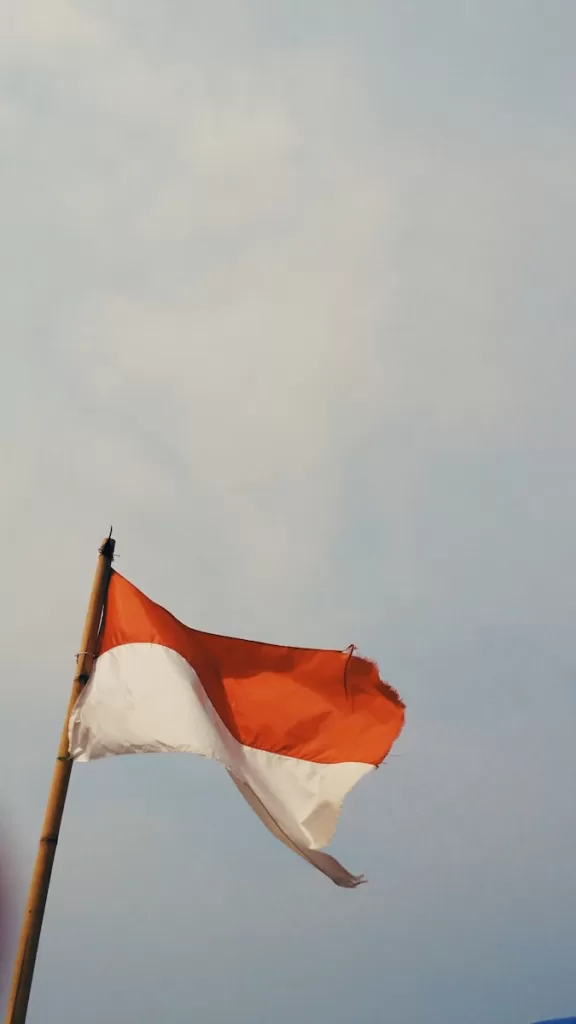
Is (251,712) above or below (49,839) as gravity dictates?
above

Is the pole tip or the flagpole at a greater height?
the pole tip

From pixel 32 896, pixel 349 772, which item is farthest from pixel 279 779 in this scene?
pixel 32 896

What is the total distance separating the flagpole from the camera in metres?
9.91

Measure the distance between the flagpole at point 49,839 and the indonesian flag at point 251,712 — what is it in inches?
6.1

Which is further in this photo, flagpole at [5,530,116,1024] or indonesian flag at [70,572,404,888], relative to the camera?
indonesian flag at [70,572,404,888]

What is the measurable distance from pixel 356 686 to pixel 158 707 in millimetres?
2966

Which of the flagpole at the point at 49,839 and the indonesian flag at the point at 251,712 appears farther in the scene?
the indonesian flag at the point at 251,712

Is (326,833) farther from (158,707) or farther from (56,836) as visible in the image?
(56,836)

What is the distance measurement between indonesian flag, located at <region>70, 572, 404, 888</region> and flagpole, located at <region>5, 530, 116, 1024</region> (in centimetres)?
16

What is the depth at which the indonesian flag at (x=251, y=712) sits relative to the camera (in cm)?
1199

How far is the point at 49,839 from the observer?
10.6 metres

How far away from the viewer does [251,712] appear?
538 inches

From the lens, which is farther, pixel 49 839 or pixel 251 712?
pixel 251 712

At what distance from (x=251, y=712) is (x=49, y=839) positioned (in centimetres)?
376
